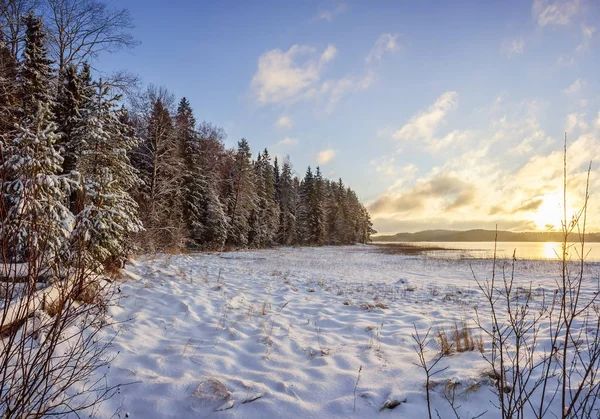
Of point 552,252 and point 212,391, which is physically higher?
point 212,391

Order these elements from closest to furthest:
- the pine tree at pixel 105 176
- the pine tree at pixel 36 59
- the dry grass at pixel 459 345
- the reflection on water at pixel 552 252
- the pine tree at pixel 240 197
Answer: the reflection on water at pixel 552 252
the dry grass at pixel 459 345
the pine tree at pixel 105 176
the pine tree at pixel 36 59
the pine tree at pixel 240 197

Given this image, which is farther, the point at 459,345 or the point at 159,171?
the point at 159,171

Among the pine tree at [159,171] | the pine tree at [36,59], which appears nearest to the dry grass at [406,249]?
the pine tree at [159,171]

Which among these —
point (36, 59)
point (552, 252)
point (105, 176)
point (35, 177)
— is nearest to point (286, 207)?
point (36, 59)

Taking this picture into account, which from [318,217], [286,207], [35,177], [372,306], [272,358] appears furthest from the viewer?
[318,217]

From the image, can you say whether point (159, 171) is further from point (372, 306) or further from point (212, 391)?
point (212, 391)

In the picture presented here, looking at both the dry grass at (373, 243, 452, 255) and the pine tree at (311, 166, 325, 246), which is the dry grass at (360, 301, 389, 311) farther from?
the pine tree at (311, 166, 325, 246)

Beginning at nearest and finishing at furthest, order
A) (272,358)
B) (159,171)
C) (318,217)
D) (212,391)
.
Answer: (212,391) → (272,358) → (159,171) → (318,217)

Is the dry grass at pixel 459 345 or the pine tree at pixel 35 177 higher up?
the pine tree at pixel 35 177

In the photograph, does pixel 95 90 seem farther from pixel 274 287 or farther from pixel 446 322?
pixel 446 322

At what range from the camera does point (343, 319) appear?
20.4ft

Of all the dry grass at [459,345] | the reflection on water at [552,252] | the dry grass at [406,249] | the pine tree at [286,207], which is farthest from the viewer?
the pine tree at [286,207]

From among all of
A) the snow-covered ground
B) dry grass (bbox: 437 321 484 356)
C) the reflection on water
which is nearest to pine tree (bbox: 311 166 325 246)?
the reflection on water

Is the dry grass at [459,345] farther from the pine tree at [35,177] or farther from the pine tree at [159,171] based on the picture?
the pine tree at [159,171]
